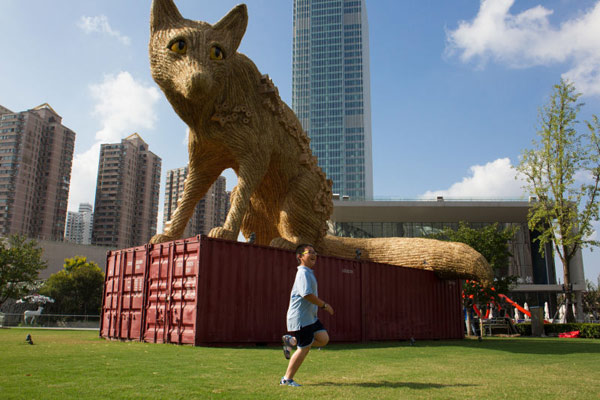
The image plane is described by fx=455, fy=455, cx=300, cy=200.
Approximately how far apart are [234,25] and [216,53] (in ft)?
2.49

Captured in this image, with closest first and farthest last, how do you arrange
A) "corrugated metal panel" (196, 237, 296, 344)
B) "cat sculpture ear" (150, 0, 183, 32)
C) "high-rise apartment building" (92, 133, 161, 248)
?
"corrugated metal panel" (196, 237, 296, 344) < "cat sculpture ear" (150, 0, 183, 32) < "high-rise apartment building" (92, 133, 161, 248)

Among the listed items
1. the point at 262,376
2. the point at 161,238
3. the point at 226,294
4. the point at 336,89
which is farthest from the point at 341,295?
the point at 336,89

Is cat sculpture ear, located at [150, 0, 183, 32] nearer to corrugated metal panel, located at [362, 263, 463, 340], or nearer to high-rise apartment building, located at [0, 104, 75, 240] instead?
corrugated metal panel, located at [362, 263, 463, 340]

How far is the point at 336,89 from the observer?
94.4 m

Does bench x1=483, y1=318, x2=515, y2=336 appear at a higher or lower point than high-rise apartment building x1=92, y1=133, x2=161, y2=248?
lower

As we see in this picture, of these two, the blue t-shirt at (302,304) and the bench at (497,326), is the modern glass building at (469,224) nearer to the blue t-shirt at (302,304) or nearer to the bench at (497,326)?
the bench at (497,326)

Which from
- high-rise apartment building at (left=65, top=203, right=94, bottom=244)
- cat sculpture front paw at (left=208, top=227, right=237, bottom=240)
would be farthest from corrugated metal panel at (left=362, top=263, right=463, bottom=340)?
high-rise apartment building at (left=65, top=203, right=94, bottom=244)

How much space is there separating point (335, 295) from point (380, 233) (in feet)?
103

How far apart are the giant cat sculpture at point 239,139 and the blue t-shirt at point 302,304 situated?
4.40 m

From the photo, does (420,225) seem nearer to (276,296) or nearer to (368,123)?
(276,296)

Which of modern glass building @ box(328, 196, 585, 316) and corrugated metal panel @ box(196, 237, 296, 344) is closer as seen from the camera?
corrugated metal panel @ box(196, 237, 296, 344)

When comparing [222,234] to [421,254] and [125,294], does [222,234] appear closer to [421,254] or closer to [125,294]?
[125,294]

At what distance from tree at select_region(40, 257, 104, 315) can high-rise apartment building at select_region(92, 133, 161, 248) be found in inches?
929

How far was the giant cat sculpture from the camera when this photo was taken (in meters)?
8.03
